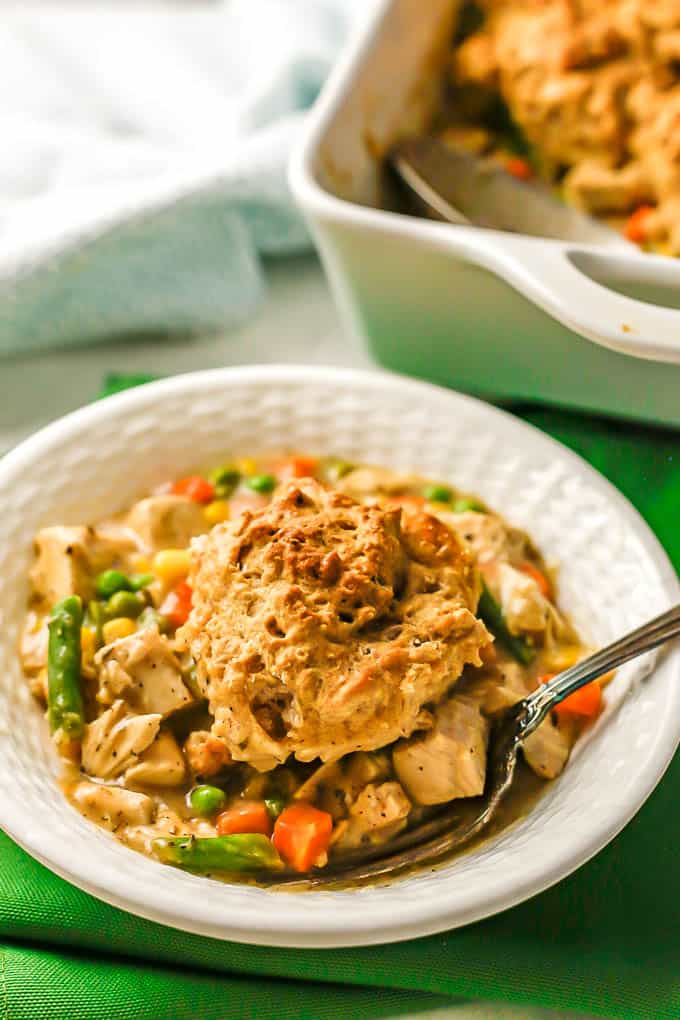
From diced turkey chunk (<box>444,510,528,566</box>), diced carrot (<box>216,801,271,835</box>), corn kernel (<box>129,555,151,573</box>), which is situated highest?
corn kernel (<box>129,555,151,573</box>)

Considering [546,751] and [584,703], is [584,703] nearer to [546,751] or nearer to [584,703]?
[584,703]

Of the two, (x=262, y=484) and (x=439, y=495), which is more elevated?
(x=262, y=484)

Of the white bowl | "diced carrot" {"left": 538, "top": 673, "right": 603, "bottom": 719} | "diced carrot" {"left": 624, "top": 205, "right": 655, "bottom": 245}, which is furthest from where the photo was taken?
"diced carrot" {"left": 624, "top": 205, "right": 655, "bottom": 245}

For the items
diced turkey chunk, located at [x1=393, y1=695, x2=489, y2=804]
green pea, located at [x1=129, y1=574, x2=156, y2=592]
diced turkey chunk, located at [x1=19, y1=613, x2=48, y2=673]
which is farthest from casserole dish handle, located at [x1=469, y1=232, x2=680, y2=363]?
diced turkey chunk, located at [x1=19, y1=613, x2=48, y2=673]

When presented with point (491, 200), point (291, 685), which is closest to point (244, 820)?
point (291, 685)

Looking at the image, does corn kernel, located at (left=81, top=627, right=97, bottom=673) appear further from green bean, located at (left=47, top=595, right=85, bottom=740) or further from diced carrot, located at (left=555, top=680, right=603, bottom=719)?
diced carrot, located at (left=555, top=680, right=603, bottom=719)

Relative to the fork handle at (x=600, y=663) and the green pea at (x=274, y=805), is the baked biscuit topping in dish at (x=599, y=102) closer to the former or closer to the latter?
the fork handle at (x=600, y=663)

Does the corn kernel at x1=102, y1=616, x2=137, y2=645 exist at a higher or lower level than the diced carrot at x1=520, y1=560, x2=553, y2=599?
higher

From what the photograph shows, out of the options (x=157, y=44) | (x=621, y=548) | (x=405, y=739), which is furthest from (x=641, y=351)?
(x=157, y=44)
